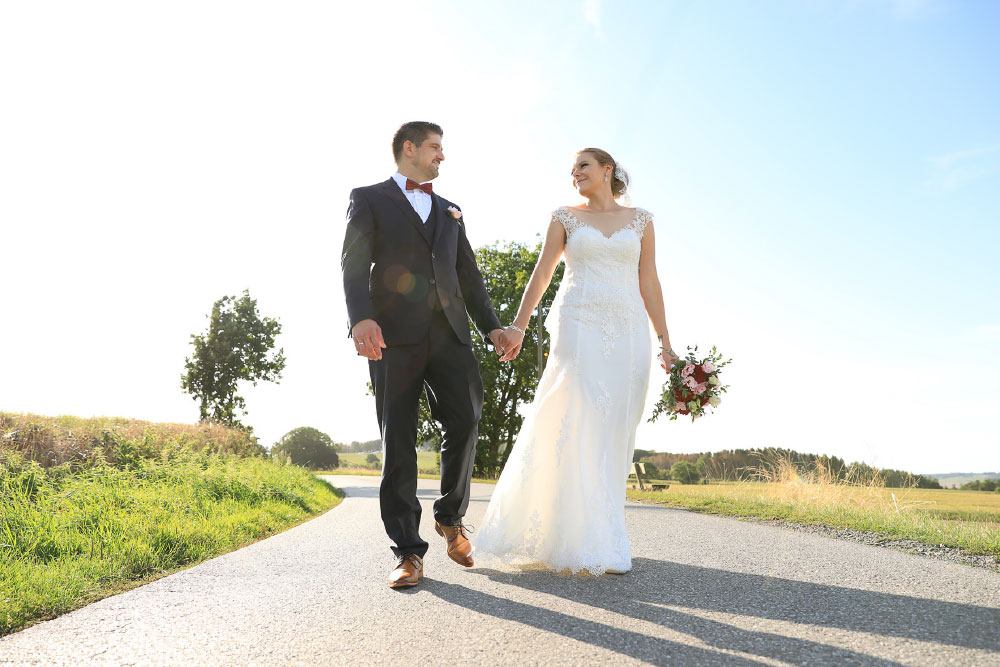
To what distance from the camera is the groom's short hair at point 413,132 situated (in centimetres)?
452

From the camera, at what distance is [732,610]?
309 cm

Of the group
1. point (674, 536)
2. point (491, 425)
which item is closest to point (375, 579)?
point (674, 536)

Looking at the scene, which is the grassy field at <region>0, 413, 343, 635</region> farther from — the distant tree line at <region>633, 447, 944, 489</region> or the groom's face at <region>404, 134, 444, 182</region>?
the distant tree line at <region>633, 447, 944, 489</region>

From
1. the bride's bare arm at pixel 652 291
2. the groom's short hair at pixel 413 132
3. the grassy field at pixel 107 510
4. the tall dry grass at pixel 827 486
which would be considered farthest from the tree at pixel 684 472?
the groom's short hair at pixel 413 132

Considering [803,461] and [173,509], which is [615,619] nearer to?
[173,509]

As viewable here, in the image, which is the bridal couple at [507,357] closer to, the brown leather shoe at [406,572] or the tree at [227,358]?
the brown leather shoe at [406,572]

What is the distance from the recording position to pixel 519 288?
29.6 metres

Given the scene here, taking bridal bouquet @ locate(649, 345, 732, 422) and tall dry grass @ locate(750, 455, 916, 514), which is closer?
bridal bouquet @ locate(649, 345, 732, 422)

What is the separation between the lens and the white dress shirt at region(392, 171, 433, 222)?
4465 mm

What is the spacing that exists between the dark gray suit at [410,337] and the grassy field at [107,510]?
1.58 metres

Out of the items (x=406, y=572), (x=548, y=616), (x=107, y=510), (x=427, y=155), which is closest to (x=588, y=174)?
(x=427, y=155)

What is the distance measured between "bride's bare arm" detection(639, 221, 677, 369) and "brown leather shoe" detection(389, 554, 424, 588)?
234 cm

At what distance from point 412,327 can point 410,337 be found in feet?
0.20

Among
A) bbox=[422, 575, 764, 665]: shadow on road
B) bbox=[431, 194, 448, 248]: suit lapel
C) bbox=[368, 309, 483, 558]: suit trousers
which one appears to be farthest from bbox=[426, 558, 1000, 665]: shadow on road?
bbox=[431, 194, 448, 248]: suit lapel
